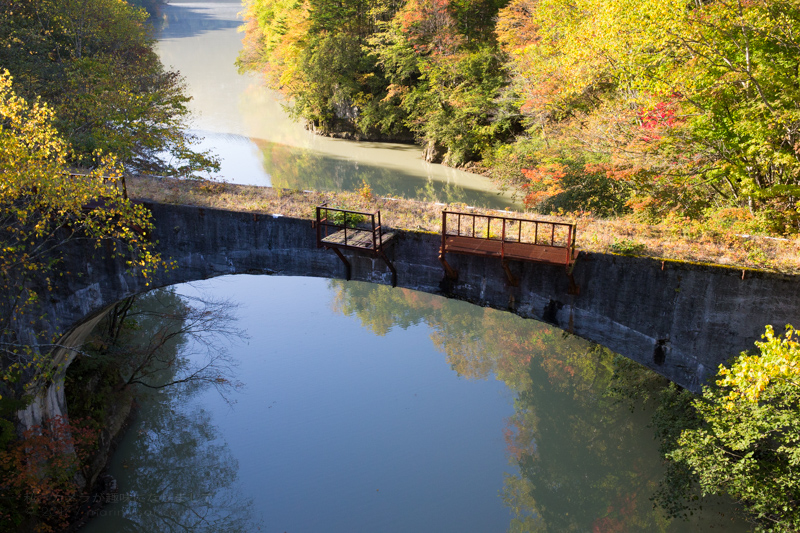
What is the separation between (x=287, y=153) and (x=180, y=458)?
25194 mm

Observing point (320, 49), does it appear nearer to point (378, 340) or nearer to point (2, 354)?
point (378, 340)

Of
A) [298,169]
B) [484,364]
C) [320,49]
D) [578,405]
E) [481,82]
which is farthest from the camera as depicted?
[320,49]

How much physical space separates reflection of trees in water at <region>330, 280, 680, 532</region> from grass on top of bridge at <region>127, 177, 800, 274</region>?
429 centimetres

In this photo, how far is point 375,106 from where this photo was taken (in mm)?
35594

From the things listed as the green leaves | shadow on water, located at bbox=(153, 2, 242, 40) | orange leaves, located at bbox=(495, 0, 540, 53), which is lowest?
the green leaves

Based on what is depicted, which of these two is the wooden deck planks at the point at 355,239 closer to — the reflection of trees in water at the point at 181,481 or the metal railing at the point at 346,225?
the metal railing at the point at 346,225

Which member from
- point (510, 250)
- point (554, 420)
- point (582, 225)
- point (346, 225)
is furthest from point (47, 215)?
point (554, 420)

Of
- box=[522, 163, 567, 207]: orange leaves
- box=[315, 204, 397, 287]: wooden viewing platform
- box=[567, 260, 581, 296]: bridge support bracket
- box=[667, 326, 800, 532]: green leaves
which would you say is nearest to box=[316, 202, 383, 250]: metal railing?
box=[315, 204, 397, 287]: wooden viewing platform

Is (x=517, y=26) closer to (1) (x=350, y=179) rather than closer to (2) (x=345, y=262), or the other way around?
(1) (x=350, y=179)

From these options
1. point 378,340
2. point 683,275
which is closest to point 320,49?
point 378,340

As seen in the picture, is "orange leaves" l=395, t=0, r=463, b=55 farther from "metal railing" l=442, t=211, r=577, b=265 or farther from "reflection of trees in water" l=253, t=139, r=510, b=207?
"metal railing" l=442, t=211, r=577, b=265

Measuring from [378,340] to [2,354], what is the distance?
9.85 metres

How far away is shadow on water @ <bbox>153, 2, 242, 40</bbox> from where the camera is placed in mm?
77312

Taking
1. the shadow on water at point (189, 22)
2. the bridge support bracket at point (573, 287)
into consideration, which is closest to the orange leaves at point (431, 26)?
the bridge support bracket at point (573, 287)
